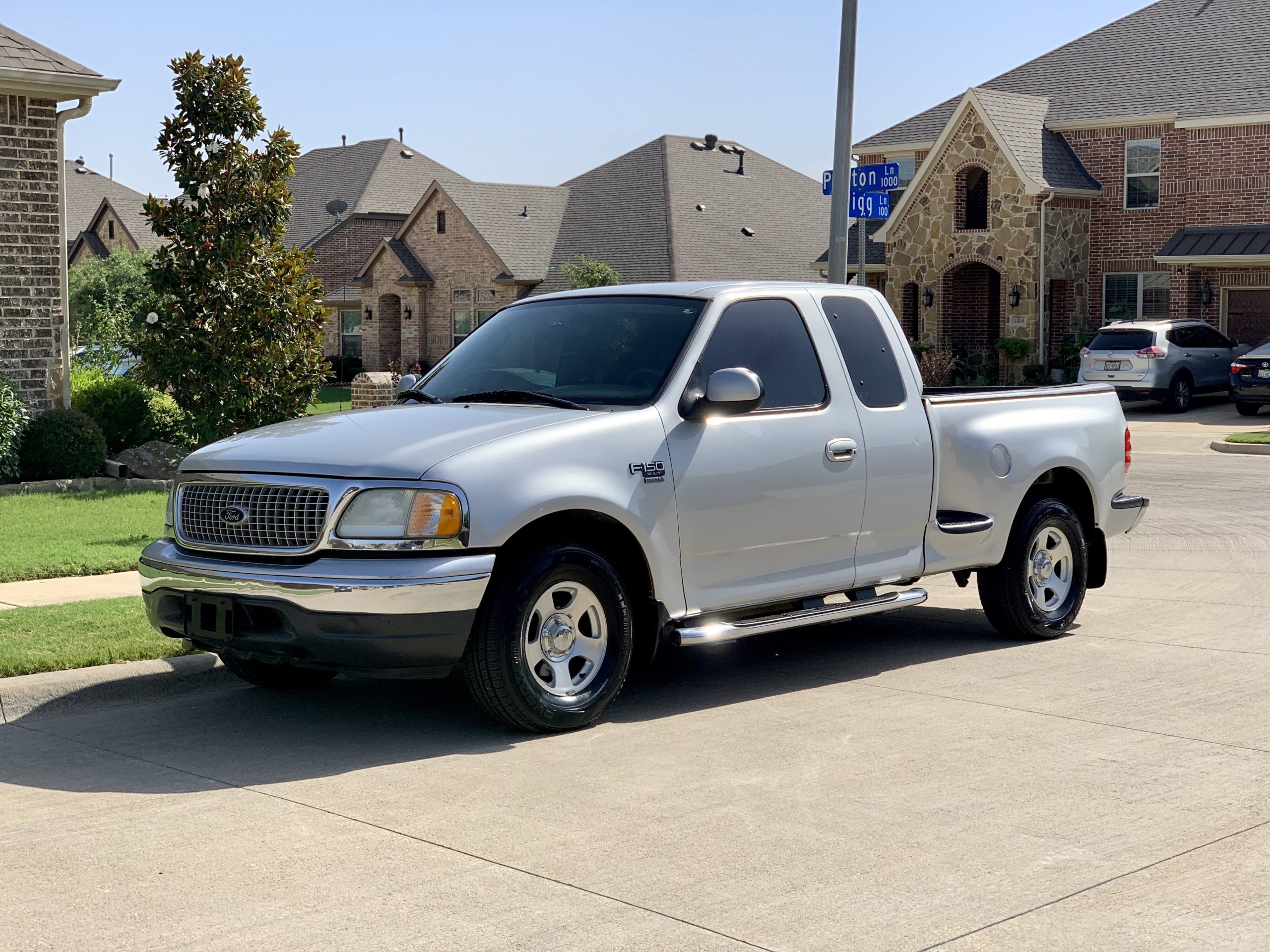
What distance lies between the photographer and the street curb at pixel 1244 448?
24.0 metres

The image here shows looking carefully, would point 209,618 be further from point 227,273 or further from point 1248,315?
point 1248,315

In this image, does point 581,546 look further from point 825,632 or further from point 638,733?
point 825,632

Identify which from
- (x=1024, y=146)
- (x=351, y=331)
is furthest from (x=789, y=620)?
(x=351, y=331)

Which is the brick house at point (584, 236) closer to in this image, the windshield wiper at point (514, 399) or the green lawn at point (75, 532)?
the green lawn at point (75, 532)

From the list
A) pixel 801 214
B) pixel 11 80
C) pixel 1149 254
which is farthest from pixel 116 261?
pixel 11 80

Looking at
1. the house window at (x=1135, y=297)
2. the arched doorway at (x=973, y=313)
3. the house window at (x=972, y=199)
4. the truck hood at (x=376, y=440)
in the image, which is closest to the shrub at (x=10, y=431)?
the truck hood at (x=376, y=440)

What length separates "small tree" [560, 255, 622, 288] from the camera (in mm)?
48500

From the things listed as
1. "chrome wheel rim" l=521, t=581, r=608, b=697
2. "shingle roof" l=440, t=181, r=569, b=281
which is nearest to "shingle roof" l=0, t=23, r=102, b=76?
"chrome wheel rim" l=521, t=581, r=608, b=697

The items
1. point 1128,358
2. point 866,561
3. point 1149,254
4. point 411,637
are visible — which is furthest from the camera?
point 1149,254

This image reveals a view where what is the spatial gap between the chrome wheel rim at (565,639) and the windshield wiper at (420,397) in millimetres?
1511

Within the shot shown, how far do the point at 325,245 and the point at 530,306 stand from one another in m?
55.4

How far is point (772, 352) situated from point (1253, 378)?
2503 centimetres

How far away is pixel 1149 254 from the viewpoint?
39.1 meters

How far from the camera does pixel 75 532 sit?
13867mm
